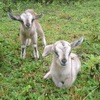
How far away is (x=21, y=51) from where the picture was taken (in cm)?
739

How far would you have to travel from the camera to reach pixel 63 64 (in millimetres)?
4953

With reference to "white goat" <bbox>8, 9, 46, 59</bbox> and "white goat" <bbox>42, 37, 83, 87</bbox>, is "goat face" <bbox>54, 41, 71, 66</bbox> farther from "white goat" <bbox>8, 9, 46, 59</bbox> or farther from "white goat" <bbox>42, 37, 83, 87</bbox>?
"white goat" <bbox>8, 9, 46, 59</bbox>

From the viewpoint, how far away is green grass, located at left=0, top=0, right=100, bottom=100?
5.30m

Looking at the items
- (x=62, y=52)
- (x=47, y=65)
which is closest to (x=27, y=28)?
(x=47, y=65)

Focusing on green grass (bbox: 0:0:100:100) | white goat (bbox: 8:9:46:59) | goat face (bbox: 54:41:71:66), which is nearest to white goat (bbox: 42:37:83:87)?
goat face (bbox: 54:41:71:66)

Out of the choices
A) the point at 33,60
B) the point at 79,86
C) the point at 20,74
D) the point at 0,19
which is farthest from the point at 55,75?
the point at 0,19

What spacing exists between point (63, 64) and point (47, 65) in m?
1.89

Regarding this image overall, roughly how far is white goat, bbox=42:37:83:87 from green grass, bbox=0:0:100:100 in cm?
17

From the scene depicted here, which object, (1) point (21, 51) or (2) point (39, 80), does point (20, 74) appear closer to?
(2) point (39, 80)

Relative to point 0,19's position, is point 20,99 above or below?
below

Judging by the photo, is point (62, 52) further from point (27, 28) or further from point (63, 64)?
point (27, 28)

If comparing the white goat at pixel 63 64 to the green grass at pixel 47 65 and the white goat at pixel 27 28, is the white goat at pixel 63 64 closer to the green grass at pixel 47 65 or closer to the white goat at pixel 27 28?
the green grass at pixel 47 65

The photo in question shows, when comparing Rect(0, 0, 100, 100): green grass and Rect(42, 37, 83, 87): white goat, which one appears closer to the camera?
Rect(42, 37, 83, 87): white goat

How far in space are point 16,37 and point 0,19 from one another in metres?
3.31
